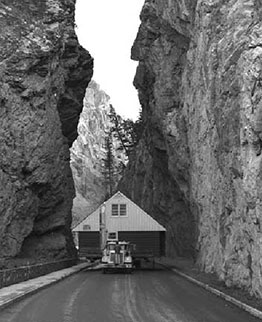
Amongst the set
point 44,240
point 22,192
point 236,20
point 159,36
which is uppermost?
point 159,36

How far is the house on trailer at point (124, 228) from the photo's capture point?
2019 inches

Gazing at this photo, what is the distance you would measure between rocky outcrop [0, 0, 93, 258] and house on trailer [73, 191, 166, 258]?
4007mm

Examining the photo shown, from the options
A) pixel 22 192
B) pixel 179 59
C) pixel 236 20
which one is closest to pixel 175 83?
pixel 179 59

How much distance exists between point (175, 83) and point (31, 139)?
1427 cm

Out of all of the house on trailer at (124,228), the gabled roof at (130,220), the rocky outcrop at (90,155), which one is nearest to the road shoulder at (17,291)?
the house on trailer at (124,228)

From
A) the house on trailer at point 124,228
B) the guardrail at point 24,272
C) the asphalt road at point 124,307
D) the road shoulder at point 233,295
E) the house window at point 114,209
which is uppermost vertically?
the house window at point 114,209

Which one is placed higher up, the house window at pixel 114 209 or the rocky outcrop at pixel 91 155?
the rocky outcrop at pixel 91 155

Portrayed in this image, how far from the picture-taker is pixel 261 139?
1891cm

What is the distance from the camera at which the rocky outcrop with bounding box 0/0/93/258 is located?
125 feet

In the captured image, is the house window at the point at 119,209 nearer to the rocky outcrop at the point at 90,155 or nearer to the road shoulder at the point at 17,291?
the road shoulder at the point at 17,291

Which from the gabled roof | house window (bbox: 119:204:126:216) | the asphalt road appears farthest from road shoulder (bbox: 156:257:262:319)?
house window (bbox: 119:204:126:216)

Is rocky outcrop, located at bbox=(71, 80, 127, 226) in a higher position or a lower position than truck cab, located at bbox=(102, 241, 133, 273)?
higher

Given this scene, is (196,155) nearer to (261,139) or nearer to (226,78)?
(226,78)

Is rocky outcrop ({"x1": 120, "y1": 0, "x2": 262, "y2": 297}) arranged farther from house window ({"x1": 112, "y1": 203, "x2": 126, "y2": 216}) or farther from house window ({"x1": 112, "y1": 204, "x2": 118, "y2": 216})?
house window ({"x1": 112, "y1": 204, "x2": 118, "y2": 216})
